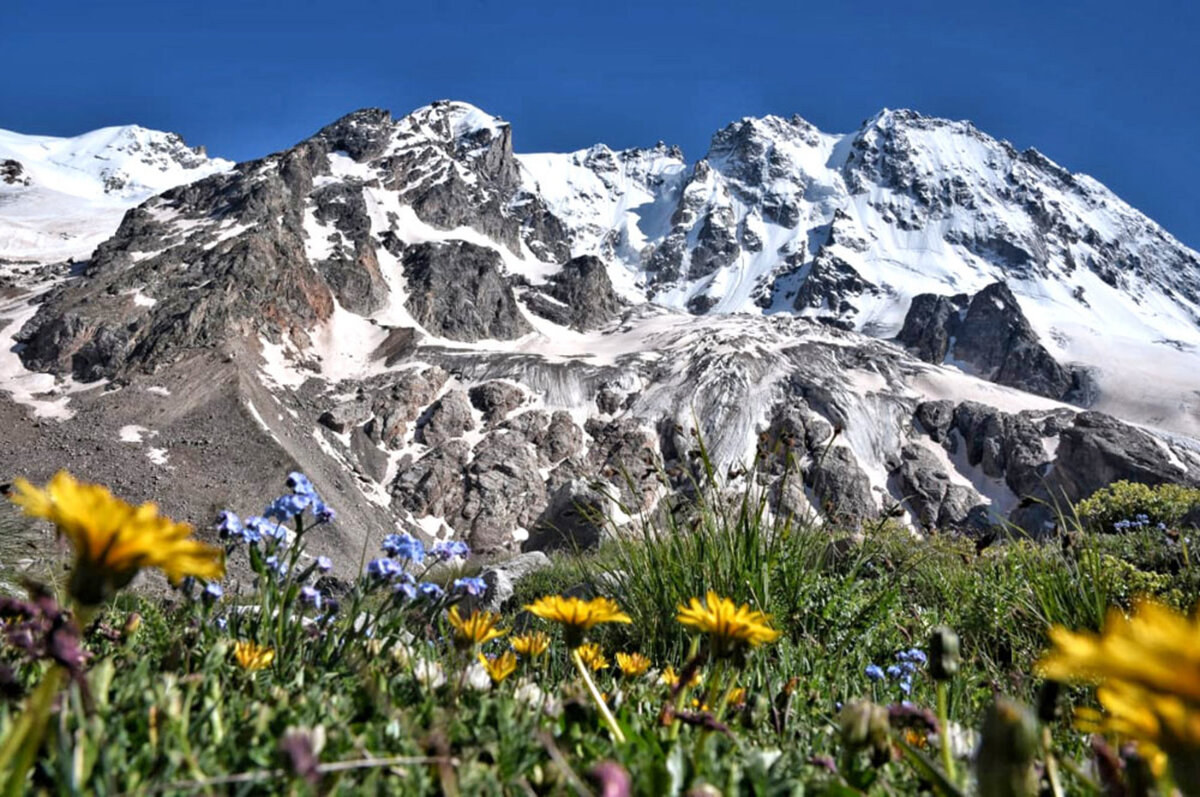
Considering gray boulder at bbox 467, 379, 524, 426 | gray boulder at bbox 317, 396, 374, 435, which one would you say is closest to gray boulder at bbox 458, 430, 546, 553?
gray boulder at bbox 467, 379, 524, 426

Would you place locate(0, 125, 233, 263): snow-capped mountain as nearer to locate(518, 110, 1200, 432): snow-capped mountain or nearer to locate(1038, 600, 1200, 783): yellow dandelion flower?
locate(518, 110, 1200, 432): snow-capped mountain

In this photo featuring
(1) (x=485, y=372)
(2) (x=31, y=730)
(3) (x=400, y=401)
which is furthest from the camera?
(1) (x=485, y=372)

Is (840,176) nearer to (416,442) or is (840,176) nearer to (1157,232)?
(1157,232)

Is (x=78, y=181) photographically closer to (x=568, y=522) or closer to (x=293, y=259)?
(x=293, y=259)

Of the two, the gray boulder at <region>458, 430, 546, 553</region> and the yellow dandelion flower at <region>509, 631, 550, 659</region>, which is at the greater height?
the yellow dandelion flower at <region>509, 631, 550, 659</region>

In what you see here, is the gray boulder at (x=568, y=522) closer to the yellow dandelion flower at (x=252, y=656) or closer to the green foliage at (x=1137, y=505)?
the green foliage at (x=1137, y=505)

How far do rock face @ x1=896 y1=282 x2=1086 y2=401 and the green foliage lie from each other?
229 ft

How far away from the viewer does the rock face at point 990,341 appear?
69750 millimetres

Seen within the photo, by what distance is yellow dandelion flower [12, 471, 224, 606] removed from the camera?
2.16ft

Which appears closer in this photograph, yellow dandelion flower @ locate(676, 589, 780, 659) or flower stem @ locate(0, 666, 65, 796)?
flower stem @ locate(0, 666, 65, 796)

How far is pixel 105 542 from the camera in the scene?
2.22 feet

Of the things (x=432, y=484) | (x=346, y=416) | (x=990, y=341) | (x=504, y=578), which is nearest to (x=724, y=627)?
(x=504, y=578)

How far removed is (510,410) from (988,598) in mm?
37017

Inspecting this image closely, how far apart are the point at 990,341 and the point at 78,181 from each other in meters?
117
